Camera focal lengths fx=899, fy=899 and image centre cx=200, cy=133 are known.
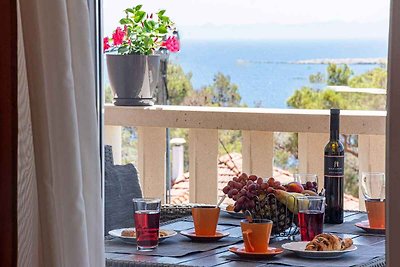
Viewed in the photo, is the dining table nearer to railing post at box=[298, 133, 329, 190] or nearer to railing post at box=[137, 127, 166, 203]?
railing post at box=[298, 133, 329, 190]

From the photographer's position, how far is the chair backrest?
2.93 meters

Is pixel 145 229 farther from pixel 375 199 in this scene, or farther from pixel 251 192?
pixel 375 199

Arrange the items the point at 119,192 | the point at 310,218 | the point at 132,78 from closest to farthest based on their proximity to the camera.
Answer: the point at 310,218
the point at 119,192
the point at 132,78

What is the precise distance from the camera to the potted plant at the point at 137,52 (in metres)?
3.62

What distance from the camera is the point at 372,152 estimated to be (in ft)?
11.0

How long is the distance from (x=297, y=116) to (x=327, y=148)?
0.94 metres

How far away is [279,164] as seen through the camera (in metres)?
16.6

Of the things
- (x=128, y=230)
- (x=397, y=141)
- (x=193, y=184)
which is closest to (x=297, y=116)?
(x=193, y=184)

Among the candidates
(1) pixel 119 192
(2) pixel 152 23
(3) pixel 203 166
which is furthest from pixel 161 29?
(1) pixel 119 192

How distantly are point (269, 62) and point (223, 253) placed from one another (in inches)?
1211

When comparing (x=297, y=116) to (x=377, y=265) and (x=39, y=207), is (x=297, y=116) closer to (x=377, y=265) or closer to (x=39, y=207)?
(x=377, y=265)

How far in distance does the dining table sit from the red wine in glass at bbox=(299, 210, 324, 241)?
→ 6 centimetres

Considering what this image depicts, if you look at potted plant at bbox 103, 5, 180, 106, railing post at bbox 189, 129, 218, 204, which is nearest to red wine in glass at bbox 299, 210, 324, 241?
railing post at bbox 189, 129, 218, 204
